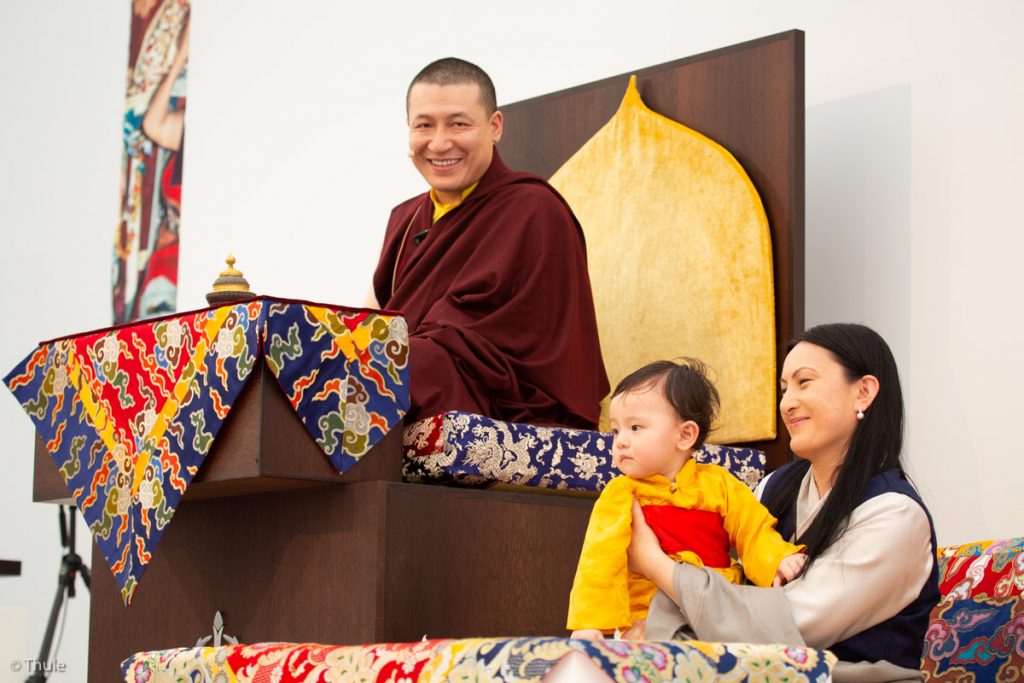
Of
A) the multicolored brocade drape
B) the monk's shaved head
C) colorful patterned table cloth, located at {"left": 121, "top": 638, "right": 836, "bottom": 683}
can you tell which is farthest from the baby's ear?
the monk's shaved head

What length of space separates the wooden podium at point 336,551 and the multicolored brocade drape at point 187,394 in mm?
43

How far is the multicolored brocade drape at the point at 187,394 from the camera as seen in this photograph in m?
2.71

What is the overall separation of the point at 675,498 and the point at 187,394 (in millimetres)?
1039

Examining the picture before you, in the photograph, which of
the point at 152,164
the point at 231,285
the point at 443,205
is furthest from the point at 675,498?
the point at 152,164

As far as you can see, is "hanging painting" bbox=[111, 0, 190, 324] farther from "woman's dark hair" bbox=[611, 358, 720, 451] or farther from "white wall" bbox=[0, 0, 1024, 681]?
"woman's dark hair" bbox=[611, 358, 720, 451]

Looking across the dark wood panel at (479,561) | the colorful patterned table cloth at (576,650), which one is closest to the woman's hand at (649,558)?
the colorful patterned table cloth at (576,650)

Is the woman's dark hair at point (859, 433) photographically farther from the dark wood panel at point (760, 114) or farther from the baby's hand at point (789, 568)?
the dark wood panel at point (760, 114)

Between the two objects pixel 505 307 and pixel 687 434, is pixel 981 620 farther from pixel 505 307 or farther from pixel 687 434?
pixel 505 307

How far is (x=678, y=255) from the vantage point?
3.87 m

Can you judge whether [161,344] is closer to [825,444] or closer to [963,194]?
[825,444]

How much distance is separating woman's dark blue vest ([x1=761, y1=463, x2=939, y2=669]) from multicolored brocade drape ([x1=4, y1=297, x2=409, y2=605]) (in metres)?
1.02

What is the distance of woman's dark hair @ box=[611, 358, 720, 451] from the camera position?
2342mm

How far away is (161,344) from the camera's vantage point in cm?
290

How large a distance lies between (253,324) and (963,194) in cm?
190
